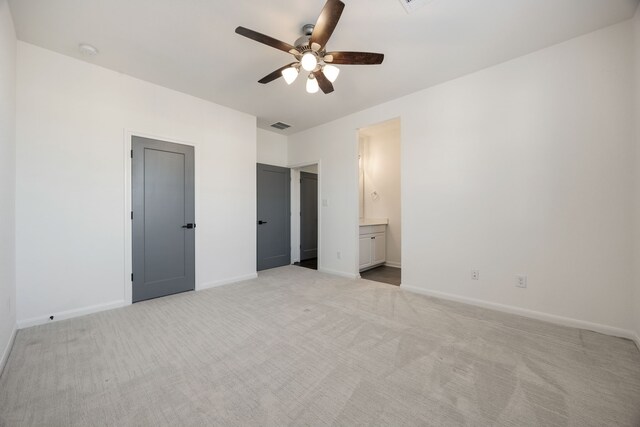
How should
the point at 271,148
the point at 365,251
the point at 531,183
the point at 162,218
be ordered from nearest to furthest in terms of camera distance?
the point at 531,183 → the point at 162,218 → the point at 365,251 → the point at 271,148

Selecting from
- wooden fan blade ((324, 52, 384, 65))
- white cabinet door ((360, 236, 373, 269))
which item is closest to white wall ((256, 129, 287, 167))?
white cabinet door ((360, 236, 373, 269))

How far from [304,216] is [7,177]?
4296 millimetres

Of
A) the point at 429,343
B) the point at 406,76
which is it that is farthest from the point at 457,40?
the point at 429,343

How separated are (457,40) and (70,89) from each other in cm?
409

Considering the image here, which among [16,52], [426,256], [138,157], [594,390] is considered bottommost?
[594,390]

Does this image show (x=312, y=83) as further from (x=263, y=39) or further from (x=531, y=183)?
(x=531, y=183)

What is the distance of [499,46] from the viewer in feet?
8.27

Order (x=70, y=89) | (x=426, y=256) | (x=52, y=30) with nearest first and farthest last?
(x=52, y=30) → (x=70, y=89) → (x=426, y=256)

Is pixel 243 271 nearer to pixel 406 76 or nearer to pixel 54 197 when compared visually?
pixel 54 197

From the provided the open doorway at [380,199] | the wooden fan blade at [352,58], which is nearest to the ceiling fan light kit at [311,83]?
the wooden fan blade at [352,58]

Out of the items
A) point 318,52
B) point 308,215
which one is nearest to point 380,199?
point 308,215

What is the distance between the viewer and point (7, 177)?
2117 mm

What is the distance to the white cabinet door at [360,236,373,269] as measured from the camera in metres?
4.66

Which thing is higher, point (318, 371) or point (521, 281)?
point (521, 281)
